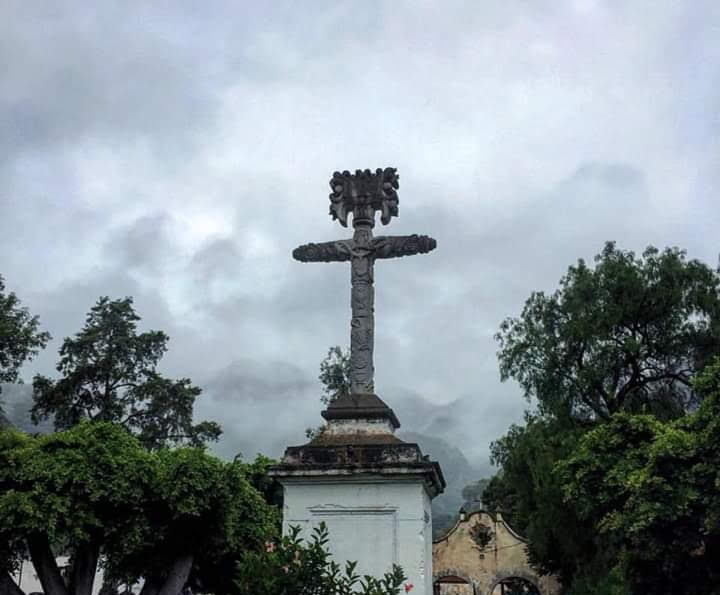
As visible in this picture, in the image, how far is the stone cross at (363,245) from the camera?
932 centimetres

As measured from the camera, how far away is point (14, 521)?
14898mm

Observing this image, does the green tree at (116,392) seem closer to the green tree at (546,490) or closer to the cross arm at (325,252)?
the green tree at (546,490)

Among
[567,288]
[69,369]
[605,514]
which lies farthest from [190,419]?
[605,514]

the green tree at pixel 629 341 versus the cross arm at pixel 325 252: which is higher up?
the green tree at pixel 629 341

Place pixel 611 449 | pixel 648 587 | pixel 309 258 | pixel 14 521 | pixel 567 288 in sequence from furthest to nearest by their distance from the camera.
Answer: pixel 567 288, pixel 611 449, pixel 648 587, pixel 14 521, pixel 309 258

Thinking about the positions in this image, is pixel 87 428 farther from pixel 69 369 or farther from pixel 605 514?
pixel 69 369

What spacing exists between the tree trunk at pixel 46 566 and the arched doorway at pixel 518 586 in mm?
31854

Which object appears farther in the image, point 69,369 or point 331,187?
point 69,369

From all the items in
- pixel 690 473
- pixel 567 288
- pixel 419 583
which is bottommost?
pixel 419 583

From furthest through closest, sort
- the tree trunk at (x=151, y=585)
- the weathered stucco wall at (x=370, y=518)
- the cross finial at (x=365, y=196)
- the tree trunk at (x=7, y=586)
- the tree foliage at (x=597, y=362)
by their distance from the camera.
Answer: the tree foliage at (x=597, y=362) → the tree trunk at (x=151, y=585) → the tree trunk at (x=7, y=586) → the cross finial at (x=365, y=196) → the weathered stucco wall at (x=370, y=518)

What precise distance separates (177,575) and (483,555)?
30384mm

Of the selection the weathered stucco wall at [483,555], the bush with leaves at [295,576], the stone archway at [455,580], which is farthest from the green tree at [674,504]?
the stone archway at [455,580]

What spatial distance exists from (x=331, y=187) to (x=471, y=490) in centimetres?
13691

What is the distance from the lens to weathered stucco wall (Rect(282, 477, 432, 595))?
7699 mm
